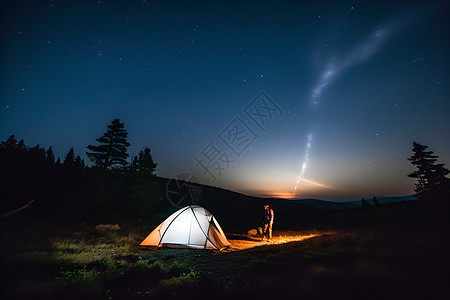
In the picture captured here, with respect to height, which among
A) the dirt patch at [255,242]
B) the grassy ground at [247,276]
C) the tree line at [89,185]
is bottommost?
the dirt patch at [255,242]

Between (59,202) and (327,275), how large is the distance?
1111 inches

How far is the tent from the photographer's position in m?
10.5

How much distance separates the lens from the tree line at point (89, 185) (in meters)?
21.9

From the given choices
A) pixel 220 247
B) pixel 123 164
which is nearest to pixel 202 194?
pixel 123 164

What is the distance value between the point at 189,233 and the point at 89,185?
21359 mm

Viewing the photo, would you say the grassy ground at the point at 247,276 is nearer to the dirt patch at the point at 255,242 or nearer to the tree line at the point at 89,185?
the dirt patch at the point at 255,242

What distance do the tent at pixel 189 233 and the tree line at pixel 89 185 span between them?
14.3 metres

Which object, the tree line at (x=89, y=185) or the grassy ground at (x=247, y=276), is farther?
the tree line at (x=89, y=185)

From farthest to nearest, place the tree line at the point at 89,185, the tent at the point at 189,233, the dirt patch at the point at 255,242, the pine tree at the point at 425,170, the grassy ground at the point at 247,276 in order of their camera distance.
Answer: the pine tree at the point at 425,170 → the tree line at the point at 89,185 → the dirt patch at the point at 255,242 → the tent at the point at 189,233 → the grassy ground at the point at 247,276

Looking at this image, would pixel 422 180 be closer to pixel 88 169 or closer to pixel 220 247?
pixel 220 247

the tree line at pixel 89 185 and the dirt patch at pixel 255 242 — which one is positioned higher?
the tree line at pixel 89 185

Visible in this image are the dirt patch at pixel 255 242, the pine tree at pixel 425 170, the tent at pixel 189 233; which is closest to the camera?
the tent at pixel 189 233

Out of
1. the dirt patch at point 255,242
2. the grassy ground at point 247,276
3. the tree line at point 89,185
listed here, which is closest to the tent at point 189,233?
the dirt patch at point 255,242

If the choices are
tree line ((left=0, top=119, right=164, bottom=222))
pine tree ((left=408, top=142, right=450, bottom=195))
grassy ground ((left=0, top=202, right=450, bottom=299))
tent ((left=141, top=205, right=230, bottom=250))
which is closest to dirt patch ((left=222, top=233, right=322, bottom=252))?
tent ((left=141, top=205, right=230, bottom=250))
